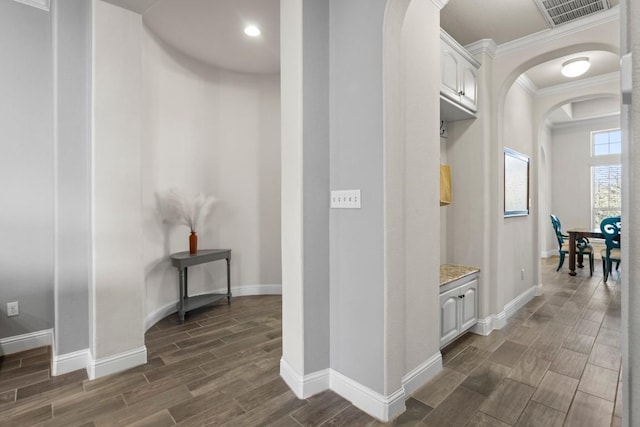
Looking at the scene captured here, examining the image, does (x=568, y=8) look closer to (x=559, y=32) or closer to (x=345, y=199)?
(x=559, y=32)

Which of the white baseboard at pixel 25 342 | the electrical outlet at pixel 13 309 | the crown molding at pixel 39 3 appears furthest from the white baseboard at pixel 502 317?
the crown molding at pixel 39 3

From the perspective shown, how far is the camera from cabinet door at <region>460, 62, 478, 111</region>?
2926 mm

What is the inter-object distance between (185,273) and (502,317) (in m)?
3.42

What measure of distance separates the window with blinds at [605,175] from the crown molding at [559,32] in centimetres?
552

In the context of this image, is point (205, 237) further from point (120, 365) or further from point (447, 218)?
point (447, 218)

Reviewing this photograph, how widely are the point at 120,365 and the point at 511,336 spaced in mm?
3279

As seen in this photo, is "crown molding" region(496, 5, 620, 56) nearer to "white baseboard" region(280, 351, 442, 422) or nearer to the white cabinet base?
the white cabinet base

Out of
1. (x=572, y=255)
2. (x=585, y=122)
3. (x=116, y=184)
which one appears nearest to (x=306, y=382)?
(x=116, y=184)

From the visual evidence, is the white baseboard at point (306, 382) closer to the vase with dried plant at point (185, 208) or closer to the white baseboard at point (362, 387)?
the white baseboard at point (362, 387)

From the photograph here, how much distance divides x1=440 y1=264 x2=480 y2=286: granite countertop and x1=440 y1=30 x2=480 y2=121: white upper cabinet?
1.48 meters

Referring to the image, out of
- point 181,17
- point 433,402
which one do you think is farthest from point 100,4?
point 433,402

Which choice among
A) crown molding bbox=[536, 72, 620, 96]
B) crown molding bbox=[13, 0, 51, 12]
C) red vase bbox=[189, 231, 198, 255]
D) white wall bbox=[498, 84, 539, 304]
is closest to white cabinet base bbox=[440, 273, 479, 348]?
white wall bbox=[498, 84, 539, 304]

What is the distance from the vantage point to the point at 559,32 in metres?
3.06

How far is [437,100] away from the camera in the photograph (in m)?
2.36
